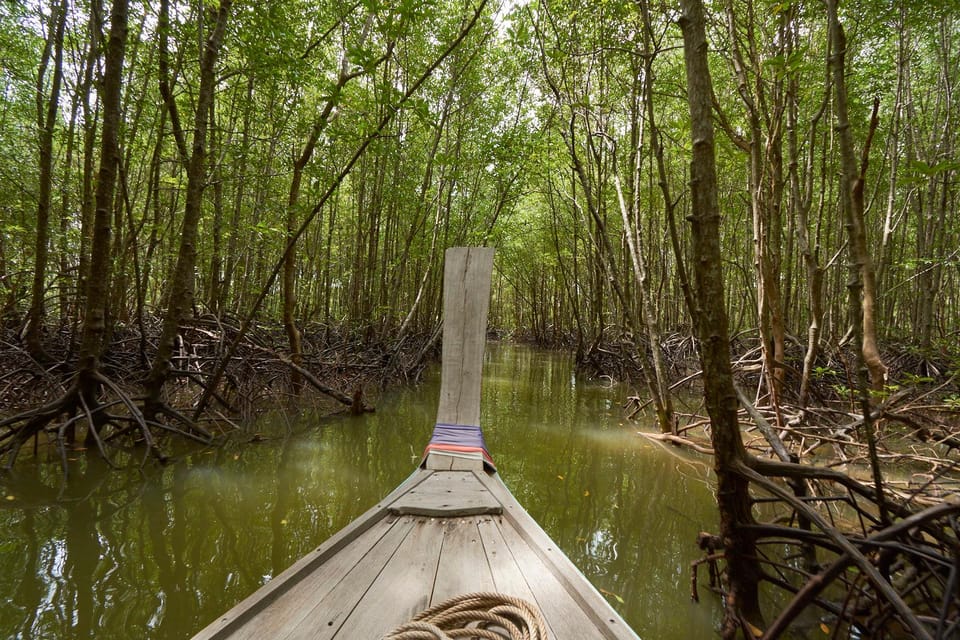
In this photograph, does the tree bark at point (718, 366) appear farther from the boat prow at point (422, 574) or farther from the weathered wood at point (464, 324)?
the weathered wood at point (464, 324)

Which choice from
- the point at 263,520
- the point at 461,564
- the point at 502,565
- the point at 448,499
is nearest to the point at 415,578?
the point at 461,564

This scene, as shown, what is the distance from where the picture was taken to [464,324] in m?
4.61

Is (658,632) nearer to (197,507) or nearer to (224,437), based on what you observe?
(197,507)

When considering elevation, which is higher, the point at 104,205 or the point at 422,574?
the point at 104,205

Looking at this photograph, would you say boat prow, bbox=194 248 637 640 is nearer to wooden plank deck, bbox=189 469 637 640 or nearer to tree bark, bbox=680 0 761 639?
wooden plank deck, bbox=189 469 637 640

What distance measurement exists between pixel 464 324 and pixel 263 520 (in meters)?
2.60

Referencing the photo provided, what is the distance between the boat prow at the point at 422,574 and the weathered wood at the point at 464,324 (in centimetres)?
153

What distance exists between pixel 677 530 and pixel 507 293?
3237 centimetres

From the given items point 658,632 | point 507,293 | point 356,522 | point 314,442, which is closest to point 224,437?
point 314,442

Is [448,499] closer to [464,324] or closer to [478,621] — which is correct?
[478,621]

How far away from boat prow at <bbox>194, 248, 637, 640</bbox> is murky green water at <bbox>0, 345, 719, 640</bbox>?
0.93 metres

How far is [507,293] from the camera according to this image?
3531cm

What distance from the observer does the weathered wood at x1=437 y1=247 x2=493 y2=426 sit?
424 cm

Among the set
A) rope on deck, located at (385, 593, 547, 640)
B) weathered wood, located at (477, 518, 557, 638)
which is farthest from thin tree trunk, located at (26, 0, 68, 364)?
rope on deck, located at (385, 593, 547, 640)
